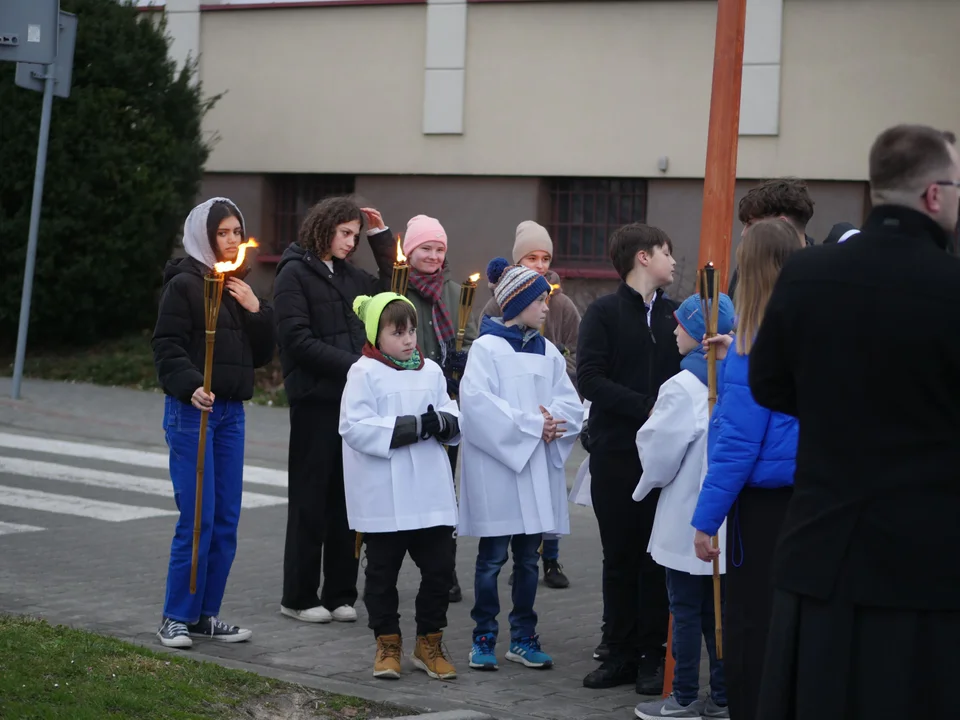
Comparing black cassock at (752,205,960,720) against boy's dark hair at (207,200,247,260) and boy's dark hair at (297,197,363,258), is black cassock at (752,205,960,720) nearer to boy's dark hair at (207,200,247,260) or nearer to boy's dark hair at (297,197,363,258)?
boy's dark hair at (207,200,247,260)

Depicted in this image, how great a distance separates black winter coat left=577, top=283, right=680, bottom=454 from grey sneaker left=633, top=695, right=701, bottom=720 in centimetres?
120

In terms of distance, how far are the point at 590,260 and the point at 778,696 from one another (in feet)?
47.5

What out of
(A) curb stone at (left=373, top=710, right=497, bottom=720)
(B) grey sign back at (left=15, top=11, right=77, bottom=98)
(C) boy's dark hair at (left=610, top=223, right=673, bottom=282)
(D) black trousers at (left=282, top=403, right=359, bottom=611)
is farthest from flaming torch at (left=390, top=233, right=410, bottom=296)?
(B) grey sign back at (left=15, top=11, right=77, bottom=98)

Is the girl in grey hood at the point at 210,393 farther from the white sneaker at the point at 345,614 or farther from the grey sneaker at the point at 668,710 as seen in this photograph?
the grey sneaker at the point at 668,710

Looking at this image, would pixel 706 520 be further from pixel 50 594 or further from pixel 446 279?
pixel 50 594

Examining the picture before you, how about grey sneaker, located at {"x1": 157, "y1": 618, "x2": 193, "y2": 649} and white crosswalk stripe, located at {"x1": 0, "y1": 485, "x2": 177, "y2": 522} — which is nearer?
grey sneaker, located at {"x1": 157, "y1": 618, "x2": 193, "y2": 649}

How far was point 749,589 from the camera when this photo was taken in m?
4.89

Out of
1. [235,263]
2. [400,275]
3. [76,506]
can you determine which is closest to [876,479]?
[235,263]

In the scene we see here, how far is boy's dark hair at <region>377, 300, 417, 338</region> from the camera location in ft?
21.3

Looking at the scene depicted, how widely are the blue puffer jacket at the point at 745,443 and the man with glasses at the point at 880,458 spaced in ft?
3.70

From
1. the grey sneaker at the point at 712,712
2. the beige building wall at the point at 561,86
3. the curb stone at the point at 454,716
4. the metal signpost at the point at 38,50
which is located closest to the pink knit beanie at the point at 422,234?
the curb stone at the point at 454,716

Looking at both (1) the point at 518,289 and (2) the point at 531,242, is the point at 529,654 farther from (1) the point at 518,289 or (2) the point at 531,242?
(2) the point at 531,242

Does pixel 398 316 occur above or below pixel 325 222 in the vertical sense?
below

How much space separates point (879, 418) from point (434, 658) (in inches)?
135
